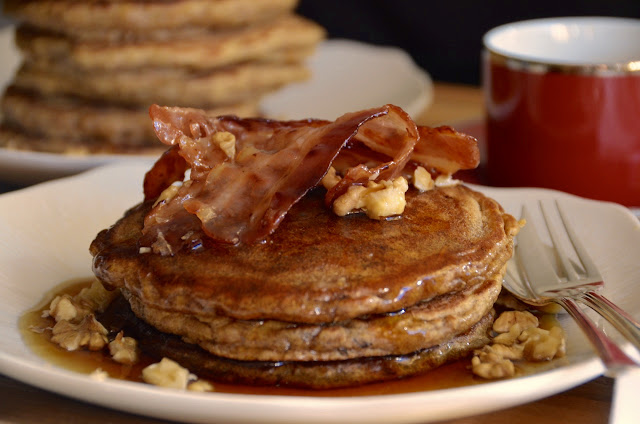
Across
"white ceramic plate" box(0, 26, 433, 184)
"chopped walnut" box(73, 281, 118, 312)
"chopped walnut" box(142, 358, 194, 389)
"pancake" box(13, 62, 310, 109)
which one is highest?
"chopped walnut" box(142, 358, 194, 389)

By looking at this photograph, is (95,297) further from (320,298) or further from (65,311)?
(320,298)

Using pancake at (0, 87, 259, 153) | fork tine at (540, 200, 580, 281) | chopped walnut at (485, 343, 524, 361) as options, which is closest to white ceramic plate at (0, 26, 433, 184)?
pancake at (0, 87, 259, 153)

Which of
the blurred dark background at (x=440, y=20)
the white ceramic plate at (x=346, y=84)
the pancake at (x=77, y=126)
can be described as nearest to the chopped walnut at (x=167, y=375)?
the pancake at (x=77, y=126)

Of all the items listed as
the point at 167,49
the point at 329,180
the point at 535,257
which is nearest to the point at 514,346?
the point at 535,257

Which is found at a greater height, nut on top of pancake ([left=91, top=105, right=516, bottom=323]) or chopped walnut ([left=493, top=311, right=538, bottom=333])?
nut on top of pancake ([left=91, top=105, right=516, bottom=323])

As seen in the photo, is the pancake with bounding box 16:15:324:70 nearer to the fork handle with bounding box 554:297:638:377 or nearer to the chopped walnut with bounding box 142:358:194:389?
the chopped walnut with bounding box 142:358:194:389

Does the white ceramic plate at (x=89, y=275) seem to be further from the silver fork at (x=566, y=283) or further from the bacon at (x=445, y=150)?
the bacon at (x=445, y=150)
